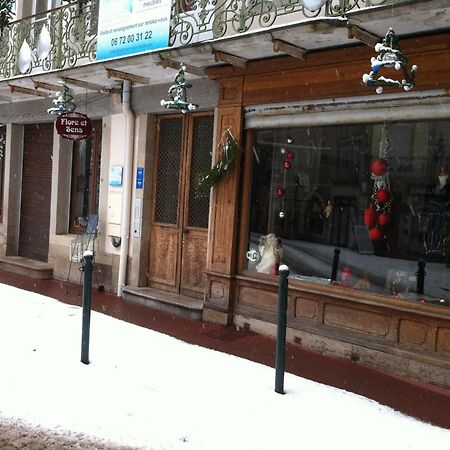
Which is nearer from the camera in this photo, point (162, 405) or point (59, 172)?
point (162, 405)

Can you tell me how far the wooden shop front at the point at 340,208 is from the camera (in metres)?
5.61

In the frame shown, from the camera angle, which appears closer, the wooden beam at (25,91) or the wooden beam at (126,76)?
the wooden beam at (126,76)

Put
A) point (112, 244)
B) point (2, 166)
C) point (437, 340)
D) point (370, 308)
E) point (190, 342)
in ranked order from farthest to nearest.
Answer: point (2, 166)
point (112, 244)
point (190, 342)
point (370, 308)
point (437, 340)

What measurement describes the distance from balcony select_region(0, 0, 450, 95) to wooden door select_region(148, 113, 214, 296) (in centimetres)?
89

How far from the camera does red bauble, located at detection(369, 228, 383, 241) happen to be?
6160 millimetres

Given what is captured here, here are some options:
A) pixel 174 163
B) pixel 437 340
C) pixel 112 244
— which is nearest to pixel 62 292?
pixel 112 244

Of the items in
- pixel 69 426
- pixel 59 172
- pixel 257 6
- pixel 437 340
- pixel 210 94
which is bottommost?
pixel 69 426

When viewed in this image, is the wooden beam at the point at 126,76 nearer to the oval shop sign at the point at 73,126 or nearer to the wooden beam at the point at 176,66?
the wooden beam at the point at 176,66

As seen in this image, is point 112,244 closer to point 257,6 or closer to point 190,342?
point 190,342

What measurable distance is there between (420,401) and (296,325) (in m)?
1.87

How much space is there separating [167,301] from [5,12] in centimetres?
694

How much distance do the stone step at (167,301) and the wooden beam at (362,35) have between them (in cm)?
406

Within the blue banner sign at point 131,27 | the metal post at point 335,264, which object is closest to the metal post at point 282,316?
the metal post at point 335,264

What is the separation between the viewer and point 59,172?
10.1 metres
